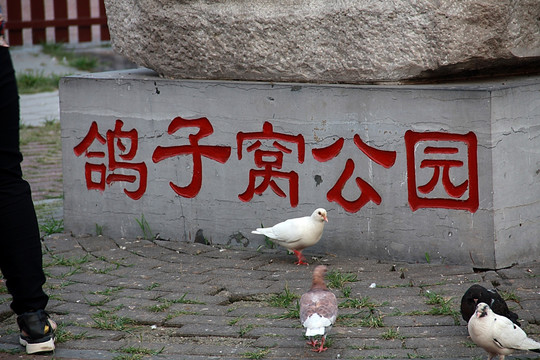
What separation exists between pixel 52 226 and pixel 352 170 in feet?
6.74

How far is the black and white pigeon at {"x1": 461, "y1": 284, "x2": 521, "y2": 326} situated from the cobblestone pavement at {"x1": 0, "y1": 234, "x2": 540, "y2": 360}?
113 millimetres

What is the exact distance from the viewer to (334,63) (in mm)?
4418

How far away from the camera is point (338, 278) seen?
4.01m

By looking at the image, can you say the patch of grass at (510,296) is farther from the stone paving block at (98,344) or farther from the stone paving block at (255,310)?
the stone paving block at (98,344)

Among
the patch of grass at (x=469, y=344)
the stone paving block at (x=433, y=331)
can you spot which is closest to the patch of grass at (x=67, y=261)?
the stone paving block at (x=433, y=331)

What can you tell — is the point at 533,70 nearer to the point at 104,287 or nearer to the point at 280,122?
the point at 280,122

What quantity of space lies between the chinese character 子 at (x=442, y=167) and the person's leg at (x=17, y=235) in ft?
6.38

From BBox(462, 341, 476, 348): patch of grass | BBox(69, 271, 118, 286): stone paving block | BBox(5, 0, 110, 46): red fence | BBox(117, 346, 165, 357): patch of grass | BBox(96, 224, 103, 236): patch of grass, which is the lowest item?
BBox(462, 341, 476, 348): patch of grass

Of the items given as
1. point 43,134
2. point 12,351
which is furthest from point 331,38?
point 43,134

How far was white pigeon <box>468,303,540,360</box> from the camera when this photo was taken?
291 centimetres

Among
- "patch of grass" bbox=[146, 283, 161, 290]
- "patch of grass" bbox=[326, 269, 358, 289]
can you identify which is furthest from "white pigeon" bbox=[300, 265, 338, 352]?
"patch of grass" bbox=[146, 283, 161, 290]

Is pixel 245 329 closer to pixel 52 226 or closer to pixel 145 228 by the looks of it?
pixel 145 228

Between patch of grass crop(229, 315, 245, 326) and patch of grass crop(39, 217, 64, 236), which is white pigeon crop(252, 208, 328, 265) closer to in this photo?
patch of grass crop(229, 315, 245, 326)

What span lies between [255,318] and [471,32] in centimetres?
185
